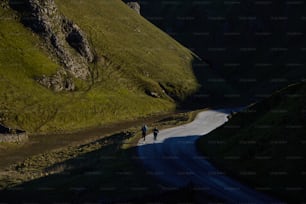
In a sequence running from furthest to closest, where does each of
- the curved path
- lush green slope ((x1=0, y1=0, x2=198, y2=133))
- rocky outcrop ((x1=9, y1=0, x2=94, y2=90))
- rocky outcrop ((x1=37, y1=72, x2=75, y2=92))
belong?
rocky outcrop ((x1=9, y1=0, x2=94, y2=90)) < rocky outcrop ((x1=37, y1=72, x2=75, y2=92)) < lush green slope ((x1=0, y1=0, x2=198, y2=133)) < the curved path

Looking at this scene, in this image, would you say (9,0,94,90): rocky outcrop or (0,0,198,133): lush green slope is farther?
(9,0,94,90): rocky outcrop

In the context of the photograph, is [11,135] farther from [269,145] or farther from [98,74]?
[98,74]

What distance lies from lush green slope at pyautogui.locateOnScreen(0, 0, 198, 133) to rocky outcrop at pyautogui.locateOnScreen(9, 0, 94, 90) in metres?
3.03

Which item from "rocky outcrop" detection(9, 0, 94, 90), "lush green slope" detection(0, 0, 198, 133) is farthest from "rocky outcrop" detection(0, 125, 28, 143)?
"rocky outcrop" detection(9, 0, 94, 90)

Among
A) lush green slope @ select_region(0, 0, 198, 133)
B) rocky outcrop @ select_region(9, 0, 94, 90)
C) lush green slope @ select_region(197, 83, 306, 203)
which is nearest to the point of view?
lush green slope @ select_region(197, 83, 306, 203)

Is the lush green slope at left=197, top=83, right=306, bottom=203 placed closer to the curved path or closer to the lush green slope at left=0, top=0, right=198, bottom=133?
the curved path

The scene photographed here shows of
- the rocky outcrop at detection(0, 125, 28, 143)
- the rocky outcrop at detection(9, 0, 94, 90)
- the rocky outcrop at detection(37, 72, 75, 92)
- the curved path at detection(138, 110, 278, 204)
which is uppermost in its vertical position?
the rocky outcrop at detection(9, 0, 94, 90)

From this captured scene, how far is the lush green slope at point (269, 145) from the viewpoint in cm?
3681

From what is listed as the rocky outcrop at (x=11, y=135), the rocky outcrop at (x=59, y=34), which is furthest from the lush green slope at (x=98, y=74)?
the rocky outcrop at (x=11, y=135)

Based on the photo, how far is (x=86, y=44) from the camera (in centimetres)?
14738

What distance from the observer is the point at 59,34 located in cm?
14038

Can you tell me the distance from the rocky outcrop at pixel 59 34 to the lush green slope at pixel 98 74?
303cm

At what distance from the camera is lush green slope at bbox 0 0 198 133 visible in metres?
108

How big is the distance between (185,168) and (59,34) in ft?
348
